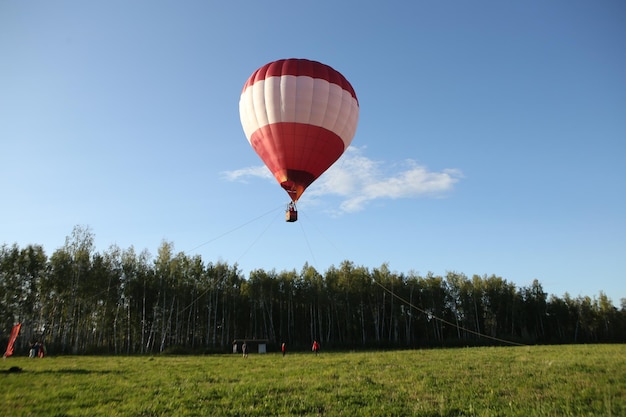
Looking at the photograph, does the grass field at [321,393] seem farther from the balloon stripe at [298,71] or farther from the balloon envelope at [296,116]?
the balloon stripe at [298,71]

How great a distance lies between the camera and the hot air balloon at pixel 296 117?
21875 mm

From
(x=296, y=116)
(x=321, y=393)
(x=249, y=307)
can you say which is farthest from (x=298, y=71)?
(x=249, y=307)

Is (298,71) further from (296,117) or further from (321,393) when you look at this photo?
(321,393)

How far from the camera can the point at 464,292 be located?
72.7 meters

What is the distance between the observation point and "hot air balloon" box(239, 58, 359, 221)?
21875 mm


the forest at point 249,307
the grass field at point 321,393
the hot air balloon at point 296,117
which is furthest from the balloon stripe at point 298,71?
the forest at point 249,307

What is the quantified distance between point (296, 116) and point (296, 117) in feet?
0.18

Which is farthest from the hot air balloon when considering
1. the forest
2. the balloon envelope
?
the forest

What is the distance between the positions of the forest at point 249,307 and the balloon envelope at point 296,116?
830 inches

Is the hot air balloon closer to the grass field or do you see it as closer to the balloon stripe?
the balloon stripe

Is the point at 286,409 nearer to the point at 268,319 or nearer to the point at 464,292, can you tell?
the point at 268,319

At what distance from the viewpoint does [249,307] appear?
199 feet

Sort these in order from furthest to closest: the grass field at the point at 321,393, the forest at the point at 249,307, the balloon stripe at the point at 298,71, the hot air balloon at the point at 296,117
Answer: the forest at the point at 249,307
the balloon stripe at the point at 298,71
the hot air balloon at the point at 296,117
the grass field at the point at 321,393

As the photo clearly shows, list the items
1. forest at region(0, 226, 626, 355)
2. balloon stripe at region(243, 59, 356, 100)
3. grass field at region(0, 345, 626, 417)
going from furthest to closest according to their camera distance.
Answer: forest at region(0, 226, 626, 355) < balloon stripe at region(243, 59, 356, 100) < grass field at region(0, 345, 626, 417)
